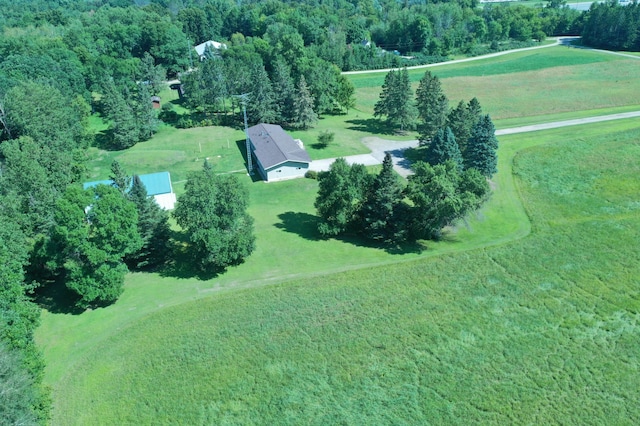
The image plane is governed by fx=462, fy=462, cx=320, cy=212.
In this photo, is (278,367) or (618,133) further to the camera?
(618,133)

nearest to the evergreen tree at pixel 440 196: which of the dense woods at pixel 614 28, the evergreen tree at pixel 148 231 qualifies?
the evergreen tree at pixel 148 231

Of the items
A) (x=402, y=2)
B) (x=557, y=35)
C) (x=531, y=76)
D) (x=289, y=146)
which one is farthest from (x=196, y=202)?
(x=402, y=2)

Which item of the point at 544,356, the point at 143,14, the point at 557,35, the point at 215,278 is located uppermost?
the point at 143,14

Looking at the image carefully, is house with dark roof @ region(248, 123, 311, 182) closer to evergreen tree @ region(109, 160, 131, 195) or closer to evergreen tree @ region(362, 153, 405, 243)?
evergreen tree @ region(362, 153, 405, 243)

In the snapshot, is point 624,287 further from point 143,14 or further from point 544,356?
point 143,14

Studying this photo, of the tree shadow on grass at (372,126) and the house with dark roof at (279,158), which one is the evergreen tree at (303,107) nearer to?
the tree shadow on grass at (372,126)

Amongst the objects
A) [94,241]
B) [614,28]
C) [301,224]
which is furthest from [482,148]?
[614,28]
